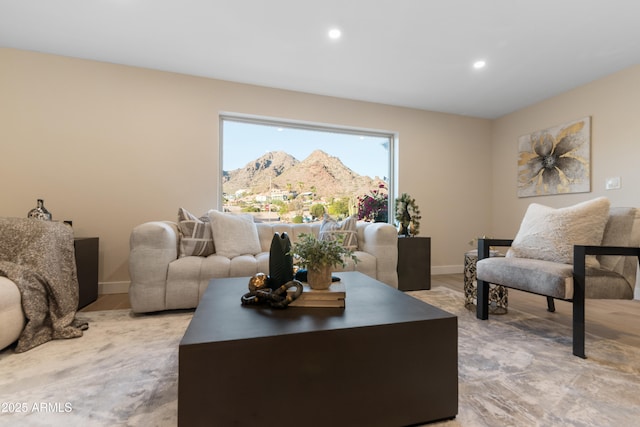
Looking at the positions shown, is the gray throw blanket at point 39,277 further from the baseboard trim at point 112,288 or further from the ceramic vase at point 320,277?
the ceramic vase at point 320,277

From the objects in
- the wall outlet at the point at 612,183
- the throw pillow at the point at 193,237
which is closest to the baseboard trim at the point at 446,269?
the wall outlet at the point at 612,183

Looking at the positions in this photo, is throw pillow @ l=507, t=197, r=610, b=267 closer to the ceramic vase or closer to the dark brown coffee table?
the dark brown coffee table

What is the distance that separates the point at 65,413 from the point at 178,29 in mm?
2719

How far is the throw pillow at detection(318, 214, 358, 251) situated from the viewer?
2939 millimetres

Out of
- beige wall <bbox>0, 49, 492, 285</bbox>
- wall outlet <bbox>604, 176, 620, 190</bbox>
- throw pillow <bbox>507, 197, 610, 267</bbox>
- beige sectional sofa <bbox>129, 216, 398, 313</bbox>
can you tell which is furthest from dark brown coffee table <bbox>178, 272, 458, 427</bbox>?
wall outlet <bbox>604, 176, 620, 190</bbox>

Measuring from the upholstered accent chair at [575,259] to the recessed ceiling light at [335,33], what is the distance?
2.19 meters

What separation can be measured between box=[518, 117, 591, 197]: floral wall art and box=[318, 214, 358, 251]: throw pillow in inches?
107

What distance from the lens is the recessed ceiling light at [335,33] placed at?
93.0 inches

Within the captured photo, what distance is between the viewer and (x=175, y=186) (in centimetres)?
312

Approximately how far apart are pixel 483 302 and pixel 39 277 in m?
3.02

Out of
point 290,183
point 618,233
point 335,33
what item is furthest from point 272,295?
point 290,183

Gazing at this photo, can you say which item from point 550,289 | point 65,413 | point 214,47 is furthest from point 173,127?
point 550,289

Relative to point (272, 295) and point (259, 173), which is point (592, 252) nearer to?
point (272, 295)

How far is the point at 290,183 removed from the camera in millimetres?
3740
